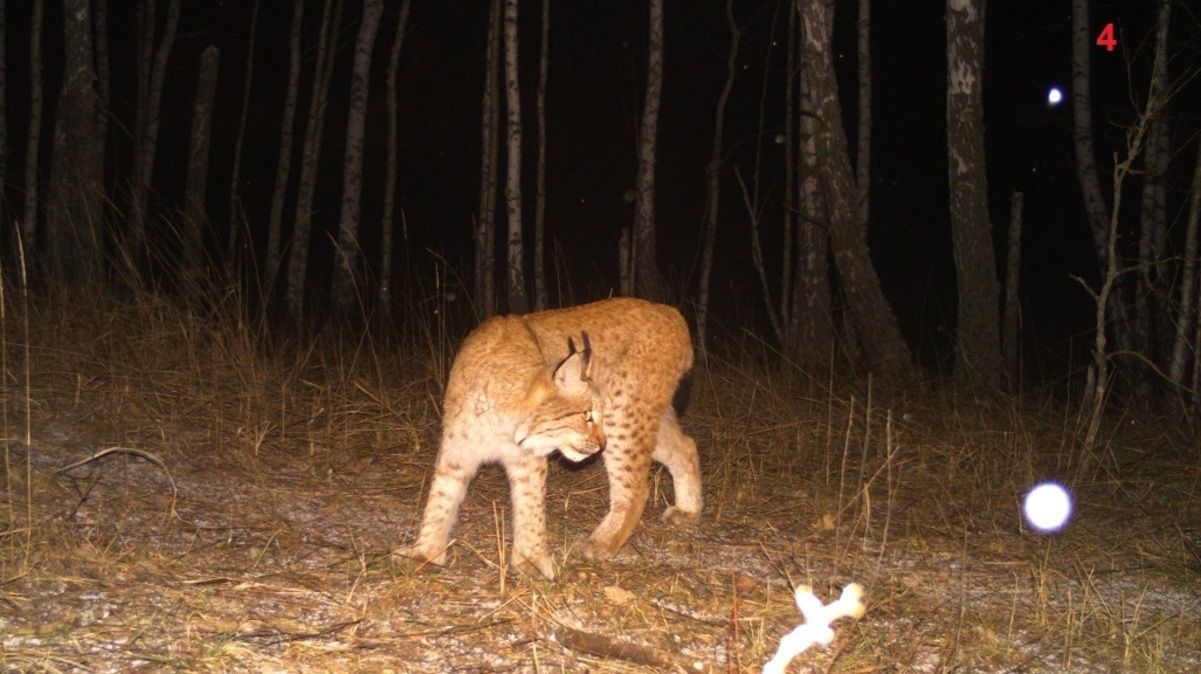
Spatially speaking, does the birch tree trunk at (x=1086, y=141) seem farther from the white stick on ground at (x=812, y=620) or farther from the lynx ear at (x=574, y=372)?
the white stick on ground at (x=812, y=620)

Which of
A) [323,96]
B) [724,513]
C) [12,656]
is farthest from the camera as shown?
[323,96]

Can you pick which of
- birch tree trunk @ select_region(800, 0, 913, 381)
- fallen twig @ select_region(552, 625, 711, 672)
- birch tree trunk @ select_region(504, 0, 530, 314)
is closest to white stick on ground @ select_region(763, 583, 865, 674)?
fallen twig @ select_region(552, 625, 711, 672)

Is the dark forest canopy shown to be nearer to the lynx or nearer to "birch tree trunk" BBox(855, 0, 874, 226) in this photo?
"birch tree trunk" BBox(855, 0, 874, 226)

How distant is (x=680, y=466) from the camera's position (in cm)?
558

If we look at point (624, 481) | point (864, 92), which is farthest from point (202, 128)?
point (624, 481)

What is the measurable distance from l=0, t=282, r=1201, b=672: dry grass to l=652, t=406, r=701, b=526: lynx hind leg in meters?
0.14

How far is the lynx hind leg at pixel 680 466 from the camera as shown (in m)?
5.48

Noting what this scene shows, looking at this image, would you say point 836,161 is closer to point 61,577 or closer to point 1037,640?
point 1037,640

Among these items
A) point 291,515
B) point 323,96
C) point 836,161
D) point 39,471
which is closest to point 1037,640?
point 291,515

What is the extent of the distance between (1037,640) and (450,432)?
7.77ft

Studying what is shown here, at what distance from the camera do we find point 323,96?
45.6 ft

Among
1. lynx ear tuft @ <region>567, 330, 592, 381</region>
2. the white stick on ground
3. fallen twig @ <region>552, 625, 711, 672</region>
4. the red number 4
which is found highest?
the red number 4

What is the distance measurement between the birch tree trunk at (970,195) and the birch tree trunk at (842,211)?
0.55 meters

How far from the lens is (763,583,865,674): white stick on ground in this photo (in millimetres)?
3406
